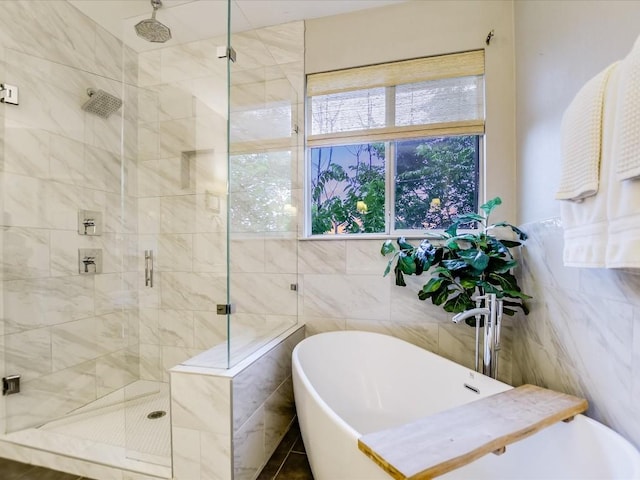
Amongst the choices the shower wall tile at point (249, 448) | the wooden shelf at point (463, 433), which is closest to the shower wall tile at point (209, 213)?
the shower wall tile at point (249, 448)

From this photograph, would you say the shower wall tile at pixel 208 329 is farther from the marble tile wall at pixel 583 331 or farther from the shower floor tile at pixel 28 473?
the marble tile wall at pixel 583 331

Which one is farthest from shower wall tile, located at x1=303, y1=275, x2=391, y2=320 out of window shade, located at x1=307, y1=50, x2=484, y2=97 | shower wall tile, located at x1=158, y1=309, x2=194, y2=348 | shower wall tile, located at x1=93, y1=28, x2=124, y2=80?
shower wall tile, located at x1=93, y1=28, x2=124, y2=80

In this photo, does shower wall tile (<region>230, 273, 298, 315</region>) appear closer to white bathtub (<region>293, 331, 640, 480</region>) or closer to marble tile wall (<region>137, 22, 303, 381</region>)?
marble tile wall (<region>137, 22, 303, 381</region>)

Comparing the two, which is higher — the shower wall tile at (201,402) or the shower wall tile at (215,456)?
the shower wall tile at (201,402)

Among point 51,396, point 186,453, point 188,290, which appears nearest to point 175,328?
point 188,290

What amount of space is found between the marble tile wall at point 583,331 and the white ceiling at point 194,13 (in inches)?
80.8

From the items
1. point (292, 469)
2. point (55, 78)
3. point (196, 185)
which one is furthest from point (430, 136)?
point (55, 78)

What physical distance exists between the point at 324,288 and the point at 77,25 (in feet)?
8.69

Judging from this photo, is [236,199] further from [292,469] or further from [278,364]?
[292,469]

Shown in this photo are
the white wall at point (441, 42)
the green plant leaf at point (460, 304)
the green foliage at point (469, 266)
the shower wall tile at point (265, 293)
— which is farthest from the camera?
the white wall at point (441, 42)

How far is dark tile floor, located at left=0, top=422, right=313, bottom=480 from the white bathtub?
0.24m

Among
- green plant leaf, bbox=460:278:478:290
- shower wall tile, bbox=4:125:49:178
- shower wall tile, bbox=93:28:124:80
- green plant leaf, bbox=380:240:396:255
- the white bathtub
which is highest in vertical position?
shower wall tile, bbox=93:28:124:80

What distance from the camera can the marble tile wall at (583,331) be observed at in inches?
36.6

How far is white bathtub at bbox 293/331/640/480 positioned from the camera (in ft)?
3.23
